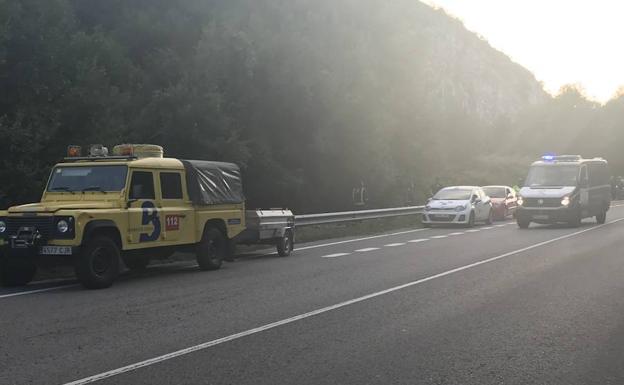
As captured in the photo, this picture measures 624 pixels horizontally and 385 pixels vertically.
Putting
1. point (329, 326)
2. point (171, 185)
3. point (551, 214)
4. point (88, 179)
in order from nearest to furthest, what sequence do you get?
point (329, 326) < point (88, 179) < point (171, 185) < point (551, 214)

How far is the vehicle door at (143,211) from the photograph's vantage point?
11867 millimetres

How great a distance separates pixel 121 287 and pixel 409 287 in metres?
4.43

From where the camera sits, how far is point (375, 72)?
47.6 meters

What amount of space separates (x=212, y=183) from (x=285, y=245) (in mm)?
3136

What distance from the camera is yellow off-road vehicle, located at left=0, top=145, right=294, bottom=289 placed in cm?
1094

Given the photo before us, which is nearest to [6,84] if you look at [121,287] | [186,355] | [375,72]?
[121,287]

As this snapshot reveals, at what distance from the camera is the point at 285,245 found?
16594 millimetres

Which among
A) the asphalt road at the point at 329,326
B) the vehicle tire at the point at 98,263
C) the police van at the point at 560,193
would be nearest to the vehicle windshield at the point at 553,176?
the police van at the point at 560,193

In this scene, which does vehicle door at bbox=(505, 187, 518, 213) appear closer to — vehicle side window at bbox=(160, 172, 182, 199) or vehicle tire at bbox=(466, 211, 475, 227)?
vehicle tire at bbox=(466, 211, 475, 227)

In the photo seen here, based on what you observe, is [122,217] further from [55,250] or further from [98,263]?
[55,250]

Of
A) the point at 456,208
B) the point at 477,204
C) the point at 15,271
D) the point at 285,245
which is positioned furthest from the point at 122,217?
the point at 477,204

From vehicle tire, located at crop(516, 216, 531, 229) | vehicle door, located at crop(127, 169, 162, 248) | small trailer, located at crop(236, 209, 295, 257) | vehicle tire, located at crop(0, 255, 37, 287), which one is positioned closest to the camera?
vehicle tire, located at crop(0, 255, 37, 287)

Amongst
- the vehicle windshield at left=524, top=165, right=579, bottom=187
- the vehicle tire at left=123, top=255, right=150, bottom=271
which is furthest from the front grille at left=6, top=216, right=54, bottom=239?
the vehicle windshield at left=524, top=165, right=579, bottom=187

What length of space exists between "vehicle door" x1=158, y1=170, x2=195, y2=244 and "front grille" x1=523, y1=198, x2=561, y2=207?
A: 52.0 ft
